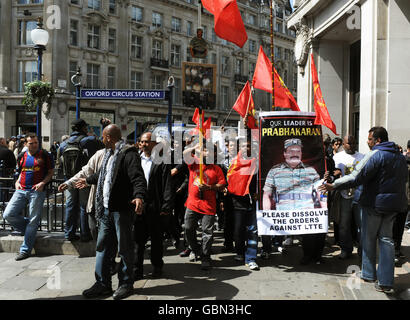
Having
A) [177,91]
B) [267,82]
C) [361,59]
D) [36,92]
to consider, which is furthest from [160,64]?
[267,82]

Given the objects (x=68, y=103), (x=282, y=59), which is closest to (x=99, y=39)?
(x=68, y=103)

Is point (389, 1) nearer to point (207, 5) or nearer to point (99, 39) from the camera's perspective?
point (207, 5)

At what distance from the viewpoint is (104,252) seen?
4.48 metres

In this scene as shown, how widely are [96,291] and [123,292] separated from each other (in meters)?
0.32

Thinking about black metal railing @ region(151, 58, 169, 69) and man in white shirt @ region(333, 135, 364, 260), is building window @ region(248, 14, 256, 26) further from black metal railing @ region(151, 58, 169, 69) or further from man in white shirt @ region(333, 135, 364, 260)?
man in white shirt @ region(333, 135, 364, 260)

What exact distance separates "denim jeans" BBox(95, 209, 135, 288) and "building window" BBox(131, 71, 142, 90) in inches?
1332

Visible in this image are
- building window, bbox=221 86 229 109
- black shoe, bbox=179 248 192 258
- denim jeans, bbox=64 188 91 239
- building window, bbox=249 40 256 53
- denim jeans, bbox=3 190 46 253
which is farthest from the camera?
building window, bbox=249 40 256 53

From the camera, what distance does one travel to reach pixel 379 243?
4824 mm

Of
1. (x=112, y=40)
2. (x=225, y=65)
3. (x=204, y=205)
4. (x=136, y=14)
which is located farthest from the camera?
(x=225, y=65)

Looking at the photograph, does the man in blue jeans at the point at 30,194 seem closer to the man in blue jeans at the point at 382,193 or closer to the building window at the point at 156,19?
the man in blue jeans at the point at 382,193

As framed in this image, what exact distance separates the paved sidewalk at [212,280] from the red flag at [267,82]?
2705 millimetres

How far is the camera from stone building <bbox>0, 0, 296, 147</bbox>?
3097 centimetres

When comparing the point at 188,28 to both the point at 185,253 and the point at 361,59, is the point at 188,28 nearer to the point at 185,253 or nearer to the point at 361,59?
the point at 361,59

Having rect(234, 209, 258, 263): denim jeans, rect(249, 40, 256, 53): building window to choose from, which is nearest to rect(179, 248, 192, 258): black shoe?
rect(234, 209, 258, 263): denim jeans
